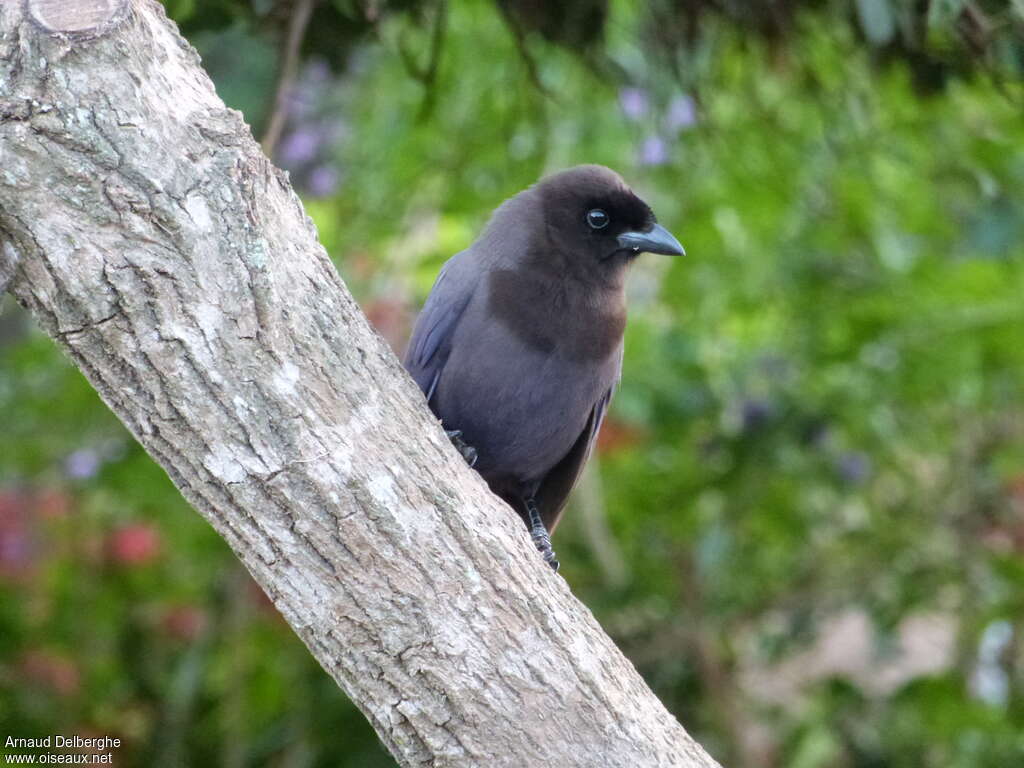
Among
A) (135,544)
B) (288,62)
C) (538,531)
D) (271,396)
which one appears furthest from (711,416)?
(271,396)

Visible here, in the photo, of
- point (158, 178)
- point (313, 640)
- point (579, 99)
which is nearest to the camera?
point (158, 178)

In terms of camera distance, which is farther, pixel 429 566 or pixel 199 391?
pixel 429 566

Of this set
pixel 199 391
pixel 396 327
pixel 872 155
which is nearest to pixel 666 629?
pixel 396 327

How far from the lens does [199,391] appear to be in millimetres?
1948

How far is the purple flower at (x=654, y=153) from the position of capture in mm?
4039

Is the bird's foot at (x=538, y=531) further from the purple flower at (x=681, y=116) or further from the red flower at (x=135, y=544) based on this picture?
the red flower at (x=135, y=544)

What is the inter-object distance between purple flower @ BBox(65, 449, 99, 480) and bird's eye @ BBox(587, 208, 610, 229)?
1769 mm

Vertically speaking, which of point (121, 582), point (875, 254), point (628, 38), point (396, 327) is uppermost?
point (628, 38)

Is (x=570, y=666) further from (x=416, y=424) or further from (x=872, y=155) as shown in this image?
(x=872, y=155)

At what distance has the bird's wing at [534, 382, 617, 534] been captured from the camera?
11.0 feet

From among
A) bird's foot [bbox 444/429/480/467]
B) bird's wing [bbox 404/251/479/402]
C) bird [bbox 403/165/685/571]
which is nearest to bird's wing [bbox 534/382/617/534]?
bird [bbox 403/165/685/571]

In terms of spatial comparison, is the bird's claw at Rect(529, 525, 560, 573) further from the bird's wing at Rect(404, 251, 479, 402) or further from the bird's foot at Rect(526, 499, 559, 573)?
the bird's wing at Rect(404, 251, 479, 402)

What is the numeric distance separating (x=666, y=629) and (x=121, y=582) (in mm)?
1805

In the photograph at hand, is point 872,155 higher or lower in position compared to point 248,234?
lower
